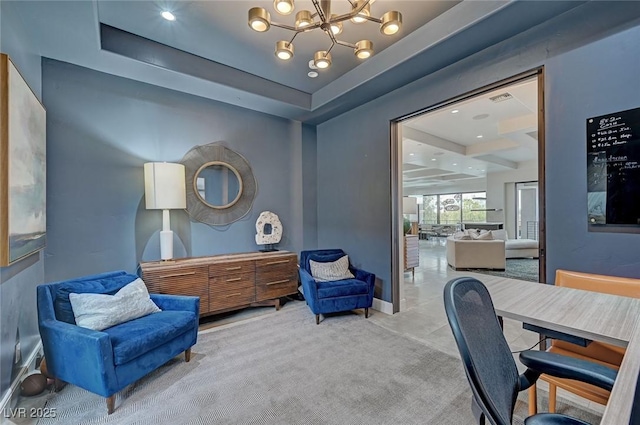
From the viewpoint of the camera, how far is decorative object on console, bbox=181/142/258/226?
3.60 m

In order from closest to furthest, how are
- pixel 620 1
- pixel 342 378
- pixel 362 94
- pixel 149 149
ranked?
1. pixel 620 1
2. pixel 342 378
3. pixel 149 149
4. pixel 362 94

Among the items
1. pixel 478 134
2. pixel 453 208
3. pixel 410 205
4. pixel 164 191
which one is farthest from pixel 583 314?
pixel 453 208

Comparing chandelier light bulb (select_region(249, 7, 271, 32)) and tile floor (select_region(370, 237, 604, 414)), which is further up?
chandelier light bulb (select_region(249, 7, 271, 32))

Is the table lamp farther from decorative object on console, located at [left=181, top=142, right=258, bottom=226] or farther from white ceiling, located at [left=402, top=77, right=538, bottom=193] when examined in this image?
white ceiling, located at [left=402, top=77, right=538, bottom=193]

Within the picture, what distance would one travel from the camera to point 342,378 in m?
2.18

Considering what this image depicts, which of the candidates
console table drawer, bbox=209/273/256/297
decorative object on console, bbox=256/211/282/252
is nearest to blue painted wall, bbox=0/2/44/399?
console table drawer, bbox=209/273/256/297

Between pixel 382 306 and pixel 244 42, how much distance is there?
3424mm

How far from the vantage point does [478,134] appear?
19.6 ft

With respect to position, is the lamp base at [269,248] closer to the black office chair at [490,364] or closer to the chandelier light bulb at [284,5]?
the chandelier light bulb at [284,5]

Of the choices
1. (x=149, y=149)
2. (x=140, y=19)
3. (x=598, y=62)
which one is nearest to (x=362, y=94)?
(x=598, y=62)

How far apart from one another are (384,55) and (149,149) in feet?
9.45

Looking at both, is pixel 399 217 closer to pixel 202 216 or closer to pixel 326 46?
pixel 326 46

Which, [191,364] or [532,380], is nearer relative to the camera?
[532,380]

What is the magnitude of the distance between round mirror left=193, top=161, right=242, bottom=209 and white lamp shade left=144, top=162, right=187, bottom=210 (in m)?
0.53
